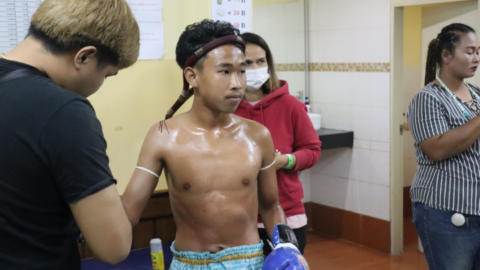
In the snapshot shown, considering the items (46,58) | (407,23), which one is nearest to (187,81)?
(46,58)

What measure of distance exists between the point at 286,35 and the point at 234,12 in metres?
1.95

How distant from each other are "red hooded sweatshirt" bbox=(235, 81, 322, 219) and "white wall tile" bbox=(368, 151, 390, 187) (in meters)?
2.16

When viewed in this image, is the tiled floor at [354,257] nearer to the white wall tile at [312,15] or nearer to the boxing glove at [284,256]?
the white wall tile at [312,15]

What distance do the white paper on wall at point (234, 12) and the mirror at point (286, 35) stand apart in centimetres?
159

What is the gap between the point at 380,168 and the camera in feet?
14.6

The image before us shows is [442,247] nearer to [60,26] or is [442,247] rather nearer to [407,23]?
[60,26]

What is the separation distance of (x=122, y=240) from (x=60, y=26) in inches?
18.8

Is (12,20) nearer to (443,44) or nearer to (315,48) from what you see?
(443,44)

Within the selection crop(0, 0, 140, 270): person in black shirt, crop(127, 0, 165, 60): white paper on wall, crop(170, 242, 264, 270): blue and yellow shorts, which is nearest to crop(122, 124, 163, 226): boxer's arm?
crop(170, 242, 264, 270): blue and yellow shorts

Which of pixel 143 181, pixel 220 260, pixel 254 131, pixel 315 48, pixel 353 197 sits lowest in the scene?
pixel 353 197

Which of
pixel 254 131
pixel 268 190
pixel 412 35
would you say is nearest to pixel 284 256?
pixel 268 190

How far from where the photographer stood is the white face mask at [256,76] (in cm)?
235

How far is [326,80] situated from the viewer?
4.87m

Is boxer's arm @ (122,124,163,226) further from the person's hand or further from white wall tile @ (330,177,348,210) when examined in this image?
white wall tile @ (330,177,348,210)
